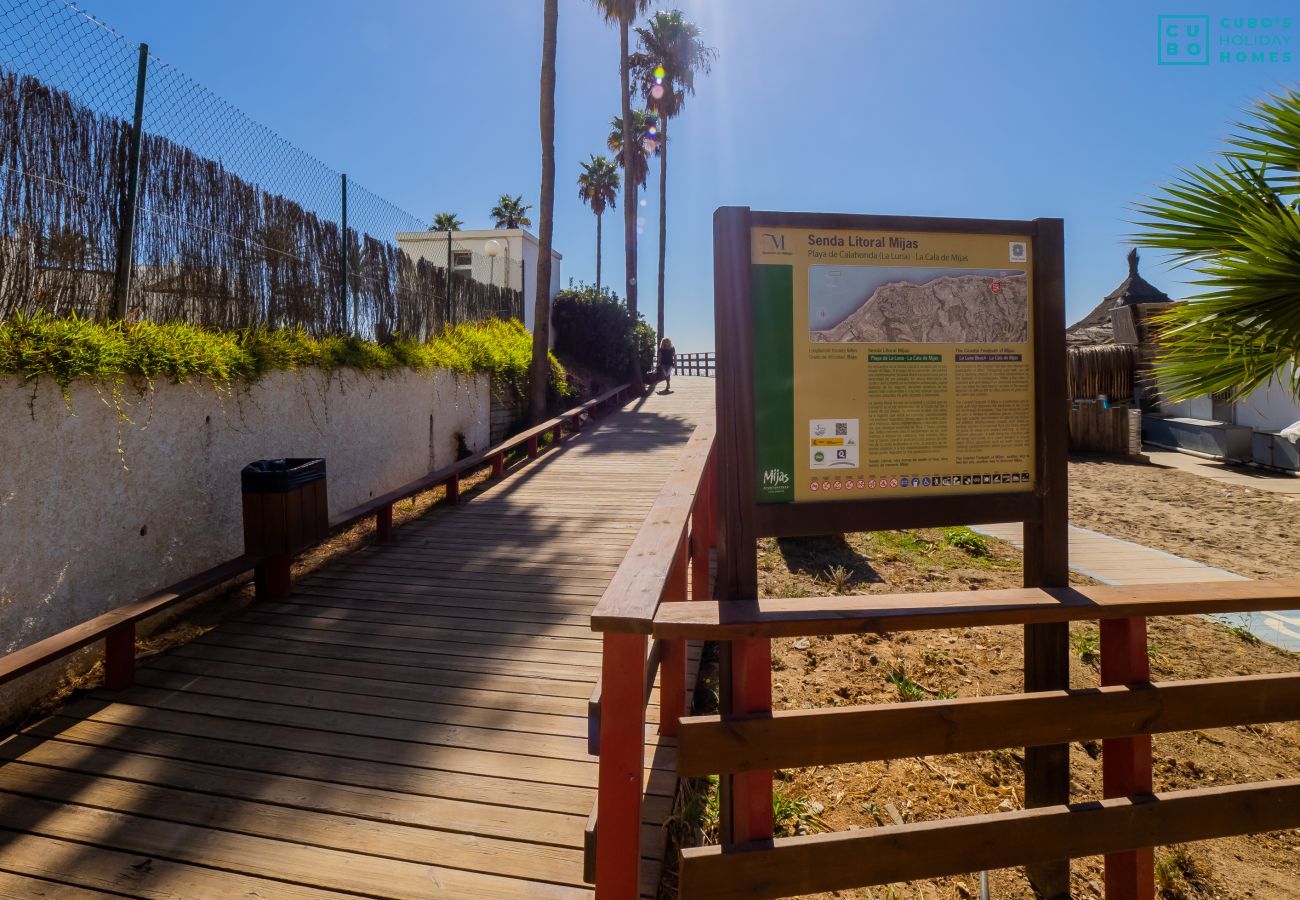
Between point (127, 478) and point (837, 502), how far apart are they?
14.7ft

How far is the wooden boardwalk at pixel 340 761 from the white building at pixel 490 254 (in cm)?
855

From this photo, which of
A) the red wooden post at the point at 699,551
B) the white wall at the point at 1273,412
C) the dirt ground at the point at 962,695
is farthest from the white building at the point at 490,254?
the white wall at the point at 1273,412

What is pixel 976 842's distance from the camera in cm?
189

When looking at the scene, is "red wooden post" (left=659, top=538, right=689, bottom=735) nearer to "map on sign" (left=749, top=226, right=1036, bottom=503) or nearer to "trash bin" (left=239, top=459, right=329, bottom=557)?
"map on sign" (left=749, top=226, right=1036, bottom=503)

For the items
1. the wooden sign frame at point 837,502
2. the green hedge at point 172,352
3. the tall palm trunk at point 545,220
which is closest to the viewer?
the wooden sign frame at point 837,502

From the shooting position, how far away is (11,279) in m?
4.08

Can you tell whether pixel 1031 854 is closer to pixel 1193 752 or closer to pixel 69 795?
pixel 1193 752

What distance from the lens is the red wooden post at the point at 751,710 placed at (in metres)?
1.80

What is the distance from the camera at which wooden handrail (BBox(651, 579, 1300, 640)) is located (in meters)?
1.81

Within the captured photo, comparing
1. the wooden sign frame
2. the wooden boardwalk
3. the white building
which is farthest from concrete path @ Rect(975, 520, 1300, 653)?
the white building

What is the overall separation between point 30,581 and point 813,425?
165 inches

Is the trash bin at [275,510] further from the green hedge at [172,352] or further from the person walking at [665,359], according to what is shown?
the person walking at [665,359]

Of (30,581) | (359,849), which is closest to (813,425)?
(359,849)

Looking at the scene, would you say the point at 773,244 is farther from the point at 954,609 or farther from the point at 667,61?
the point at 667,61
